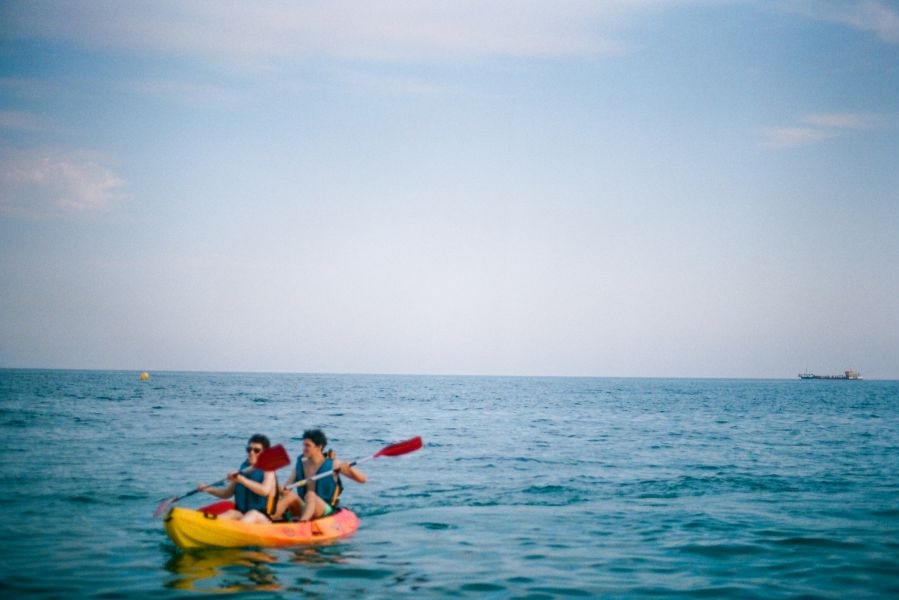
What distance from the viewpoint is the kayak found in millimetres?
Result: 9727

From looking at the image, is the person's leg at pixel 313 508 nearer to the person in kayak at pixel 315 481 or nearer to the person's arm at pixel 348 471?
the person in kayak at pixel 315 481

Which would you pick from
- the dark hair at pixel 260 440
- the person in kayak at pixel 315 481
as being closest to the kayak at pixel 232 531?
the person in kayak at pixel 315 481

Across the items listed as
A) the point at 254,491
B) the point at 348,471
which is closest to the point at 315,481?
the point at 348,471

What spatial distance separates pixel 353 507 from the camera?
1434cm

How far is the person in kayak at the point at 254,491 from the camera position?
10.2 m

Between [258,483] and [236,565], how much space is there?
122 centimetres

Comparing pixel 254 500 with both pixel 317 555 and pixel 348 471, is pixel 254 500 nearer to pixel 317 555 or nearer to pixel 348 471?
pixel 317 555

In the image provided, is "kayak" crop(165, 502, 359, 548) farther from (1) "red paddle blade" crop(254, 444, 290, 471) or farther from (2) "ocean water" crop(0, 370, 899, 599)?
(1) "red paddle blade" crop(254, 444, 290, 471)

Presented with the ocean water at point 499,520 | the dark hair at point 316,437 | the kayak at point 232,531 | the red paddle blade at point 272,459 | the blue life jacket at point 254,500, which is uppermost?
the dark hair at point 316,437

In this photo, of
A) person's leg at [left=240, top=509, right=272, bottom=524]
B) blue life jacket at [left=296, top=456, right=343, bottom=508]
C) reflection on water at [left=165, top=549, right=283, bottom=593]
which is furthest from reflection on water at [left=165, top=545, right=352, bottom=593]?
blue life jacket at [left=296, top=456, right=343, bottom=508]

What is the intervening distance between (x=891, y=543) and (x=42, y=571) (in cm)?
1174

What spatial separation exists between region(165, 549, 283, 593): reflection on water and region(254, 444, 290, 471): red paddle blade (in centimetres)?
118

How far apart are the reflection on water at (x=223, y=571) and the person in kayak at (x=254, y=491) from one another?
526mm

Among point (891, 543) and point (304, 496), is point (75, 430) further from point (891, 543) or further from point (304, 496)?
point (891, 543)
